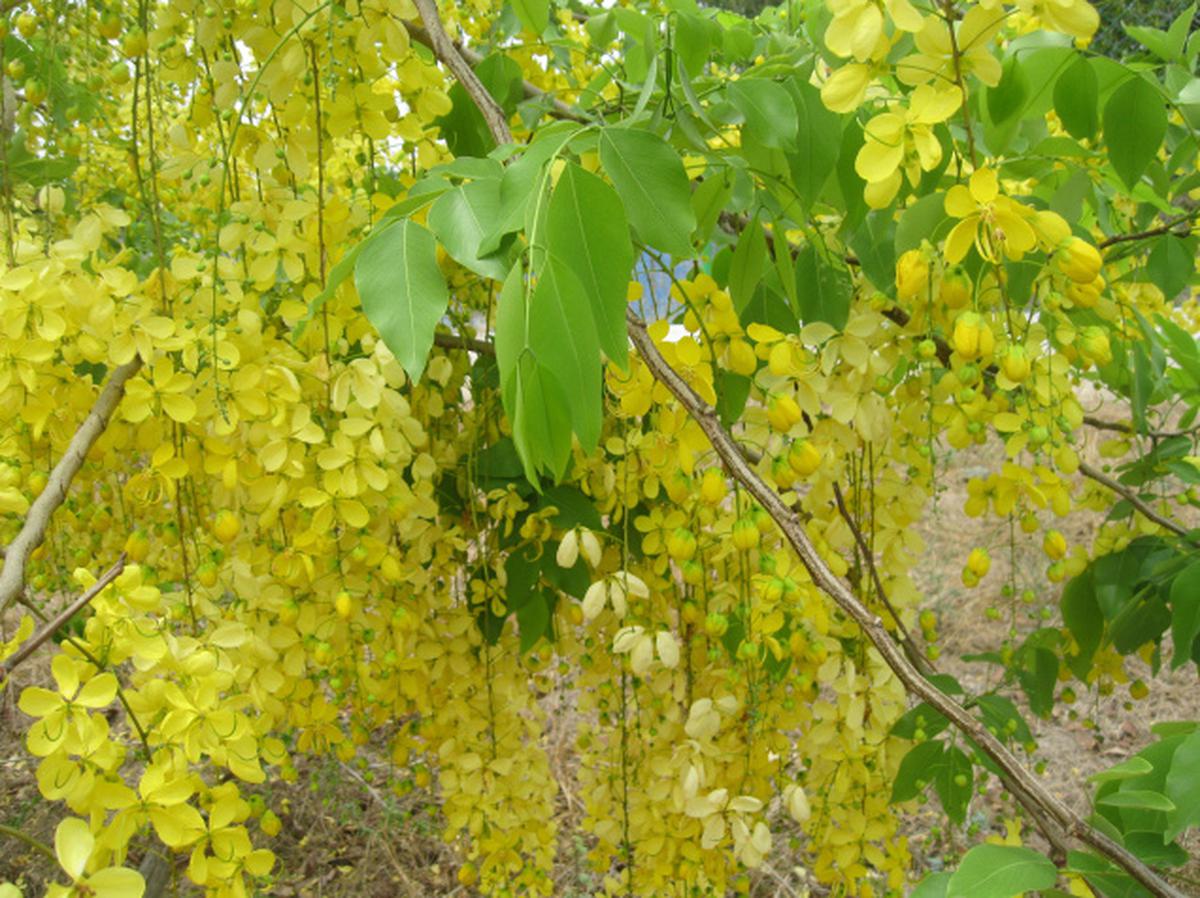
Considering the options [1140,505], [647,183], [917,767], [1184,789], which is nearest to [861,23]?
[647,183]

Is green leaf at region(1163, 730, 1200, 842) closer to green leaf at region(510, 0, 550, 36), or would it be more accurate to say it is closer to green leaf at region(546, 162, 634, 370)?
green leaf at region(546, 162, 634, 370)

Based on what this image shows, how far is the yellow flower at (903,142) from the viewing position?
694 millimetres

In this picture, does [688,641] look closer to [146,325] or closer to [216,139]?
[146,325]

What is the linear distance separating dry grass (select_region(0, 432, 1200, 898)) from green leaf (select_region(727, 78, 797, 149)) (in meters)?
1.33

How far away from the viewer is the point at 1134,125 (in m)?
0.95

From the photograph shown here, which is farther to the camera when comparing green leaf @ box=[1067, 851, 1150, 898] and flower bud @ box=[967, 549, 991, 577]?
flower bud @ box=[967, 549, 991, 577]

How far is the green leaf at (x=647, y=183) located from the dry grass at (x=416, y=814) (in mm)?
1450

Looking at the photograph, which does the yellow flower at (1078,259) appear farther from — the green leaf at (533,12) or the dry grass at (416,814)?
the dry grass at (416,814)

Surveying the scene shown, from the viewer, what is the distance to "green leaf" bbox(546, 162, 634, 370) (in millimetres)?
648

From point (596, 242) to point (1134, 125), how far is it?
2.05 ft

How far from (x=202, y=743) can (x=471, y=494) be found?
536mm

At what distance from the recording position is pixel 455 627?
142cm

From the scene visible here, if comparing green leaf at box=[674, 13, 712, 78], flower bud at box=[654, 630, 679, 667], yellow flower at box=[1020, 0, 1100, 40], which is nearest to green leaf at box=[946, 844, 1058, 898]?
flower bud at box=[654, 630, 679, 667]

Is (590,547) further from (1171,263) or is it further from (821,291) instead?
(1171,263)
